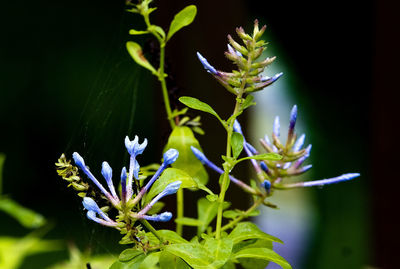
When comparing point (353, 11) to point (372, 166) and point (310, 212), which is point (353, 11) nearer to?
point (372, 166)

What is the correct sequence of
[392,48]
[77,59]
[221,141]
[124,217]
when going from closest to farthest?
[124,217]
[221,141]
[392,48]
[77,59]

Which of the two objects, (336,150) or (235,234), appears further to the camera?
(336,150)

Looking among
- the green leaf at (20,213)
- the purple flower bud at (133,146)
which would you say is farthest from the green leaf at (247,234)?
the green leaf at (20,213)

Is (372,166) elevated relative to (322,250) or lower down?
elevated

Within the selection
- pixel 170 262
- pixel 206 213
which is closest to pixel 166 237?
pixel 170 262

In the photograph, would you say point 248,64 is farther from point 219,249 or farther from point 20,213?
point 20,213

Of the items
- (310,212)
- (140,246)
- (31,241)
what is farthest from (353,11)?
(140,246)

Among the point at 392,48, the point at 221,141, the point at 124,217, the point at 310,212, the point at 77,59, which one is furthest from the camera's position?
Answer: the point at 77,59
